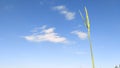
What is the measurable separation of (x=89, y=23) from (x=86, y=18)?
0.58 ft

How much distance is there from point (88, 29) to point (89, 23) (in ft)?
0.57

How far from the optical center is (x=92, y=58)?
13.2ft

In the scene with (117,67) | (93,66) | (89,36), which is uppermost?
(117,67)

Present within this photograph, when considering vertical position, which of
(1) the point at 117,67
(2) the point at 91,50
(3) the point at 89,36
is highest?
(1) the point at 117,67

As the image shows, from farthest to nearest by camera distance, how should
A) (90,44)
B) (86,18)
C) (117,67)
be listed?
(117,67) < (86,18) < (90,44)

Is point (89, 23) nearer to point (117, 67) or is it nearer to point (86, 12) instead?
point (86, 12)

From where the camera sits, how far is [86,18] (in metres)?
4.50

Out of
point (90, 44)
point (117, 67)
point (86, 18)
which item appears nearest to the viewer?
point (90, 44)

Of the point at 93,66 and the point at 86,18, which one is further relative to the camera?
the point at 86,18

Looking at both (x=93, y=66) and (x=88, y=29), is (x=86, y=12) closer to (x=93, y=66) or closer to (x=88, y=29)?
(x=88, y=29)

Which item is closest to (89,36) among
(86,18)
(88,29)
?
(88,29)

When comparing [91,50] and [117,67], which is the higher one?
[117,67]

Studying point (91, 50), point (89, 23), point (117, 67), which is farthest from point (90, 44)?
point (117, 67)

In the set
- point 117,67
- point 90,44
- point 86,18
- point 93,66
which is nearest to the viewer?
point 93,66
